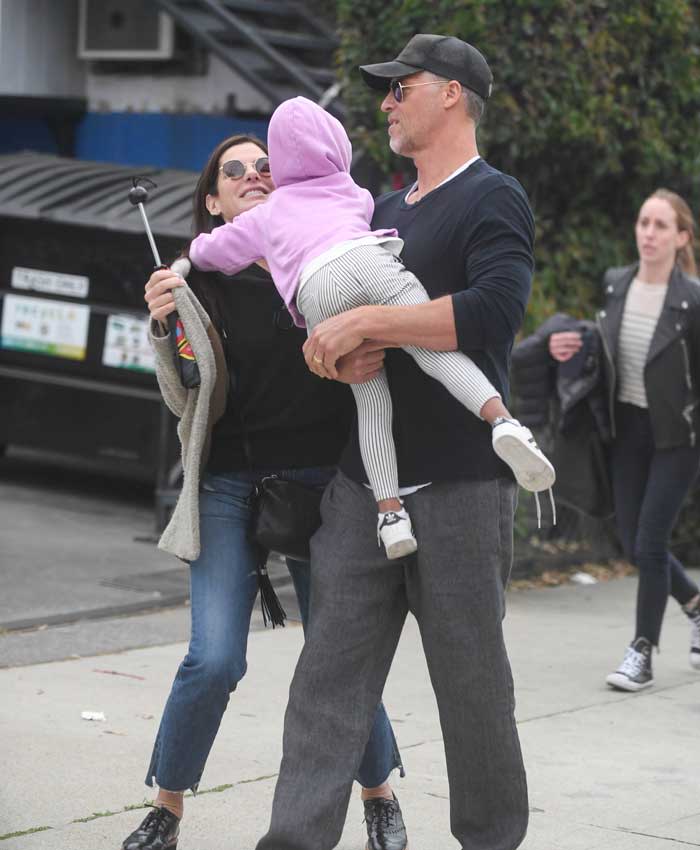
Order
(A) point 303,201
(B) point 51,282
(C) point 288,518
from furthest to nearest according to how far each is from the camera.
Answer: (B) point 51,282 < (C) point 288,518 < (A) point 303,201

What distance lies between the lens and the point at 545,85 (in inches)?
305

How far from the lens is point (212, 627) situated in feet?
12.2

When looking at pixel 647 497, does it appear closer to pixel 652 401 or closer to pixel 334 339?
pixel 652 401

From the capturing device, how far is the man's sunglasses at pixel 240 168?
13.0 ft

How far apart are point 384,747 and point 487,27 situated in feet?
14.7

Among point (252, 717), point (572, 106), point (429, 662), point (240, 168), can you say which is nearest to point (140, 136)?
point (572, 106)

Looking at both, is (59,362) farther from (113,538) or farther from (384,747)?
(384,747)

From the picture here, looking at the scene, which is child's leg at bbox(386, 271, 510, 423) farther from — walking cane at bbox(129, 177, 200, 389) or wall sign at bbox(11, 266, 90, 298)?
wall sign at bbox(11, 266, 90, 298)

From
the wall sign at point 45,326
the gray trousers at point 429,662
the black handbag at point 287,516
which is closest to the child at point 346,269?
the gray trousers at point 429,662

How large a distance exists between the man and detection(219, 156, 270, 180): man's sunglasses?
0.54 metres

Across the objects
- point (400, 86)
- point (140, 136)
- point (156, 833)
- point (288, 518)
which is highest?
point (140, 136)

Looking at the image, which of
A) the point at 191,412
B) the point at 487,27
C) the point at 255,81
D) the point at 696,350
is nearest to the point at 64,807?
the point at 191,412

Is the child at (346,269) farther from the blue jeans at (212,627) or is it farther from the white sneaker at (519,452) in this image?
the blue jeans at (212,627)

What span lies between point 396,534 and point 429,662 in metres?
0.35
